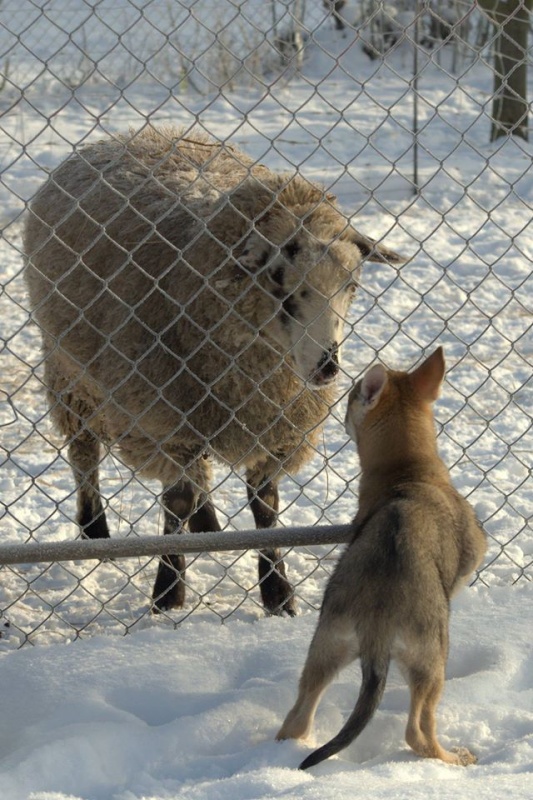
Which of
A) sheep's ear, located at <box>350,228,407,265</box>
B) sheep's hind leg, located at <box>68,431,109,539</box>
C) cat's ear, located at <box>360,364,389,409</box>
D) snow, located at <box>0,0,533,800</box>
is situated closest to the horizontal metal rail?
snow, located at <box>0,0,533,800</box>

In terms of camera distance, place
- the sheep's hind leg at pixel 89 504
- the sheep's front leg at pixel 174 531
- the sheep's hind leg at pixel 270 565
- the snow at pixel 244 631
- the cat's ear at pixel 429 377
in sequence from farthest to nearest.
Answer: the sheep's hind leg at pixel 89 504 < the sheep's front leg at pixel 174 531 < the sheep's hind leg at pixel 270 565 < the cat's ear at pixel 429 377 < the snow at pixel 244 631

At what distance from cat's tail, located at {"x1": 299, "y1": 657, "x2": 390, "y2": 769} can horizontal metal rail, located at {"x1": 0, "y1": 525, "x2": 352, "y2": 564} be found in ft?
2.29

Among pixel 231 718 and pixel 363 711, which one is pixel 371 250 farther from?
pixel 363 711

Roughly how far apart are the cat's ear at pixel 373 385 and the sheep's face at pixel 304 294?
76 centimetres

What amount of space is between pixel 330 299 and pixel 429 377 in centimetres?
83

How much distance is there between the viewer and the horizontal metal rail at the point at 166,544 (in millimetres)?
3312

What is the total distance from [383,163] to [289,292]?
259 inches

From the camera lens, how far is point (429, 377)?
10.3ft

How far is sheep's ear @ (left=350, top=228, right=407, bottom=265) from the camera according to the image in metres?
4.24

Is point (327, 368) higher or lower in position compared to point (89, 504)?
higher

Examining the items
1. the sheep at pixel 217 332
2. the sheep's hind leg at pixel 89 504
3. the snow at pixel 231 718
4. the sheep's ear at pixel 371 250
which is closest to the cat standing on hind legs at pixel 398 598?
the snow at pixel 231 718

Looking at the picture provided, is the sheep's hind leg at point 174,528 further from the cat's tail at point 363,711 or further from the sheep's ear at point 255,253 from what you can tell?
the cat's tail at point 363,711

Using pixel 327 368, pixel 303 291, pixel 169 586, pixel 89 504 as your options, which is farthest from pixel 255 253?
pixel 89 504

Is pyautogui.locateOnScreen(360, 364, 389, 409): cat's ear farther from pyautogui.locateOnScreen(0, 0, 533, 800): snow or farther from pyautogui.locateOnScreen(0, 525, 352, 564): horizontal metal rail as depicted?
pyautogui.locateOnScreen(0, 0, 533, 800): snow
